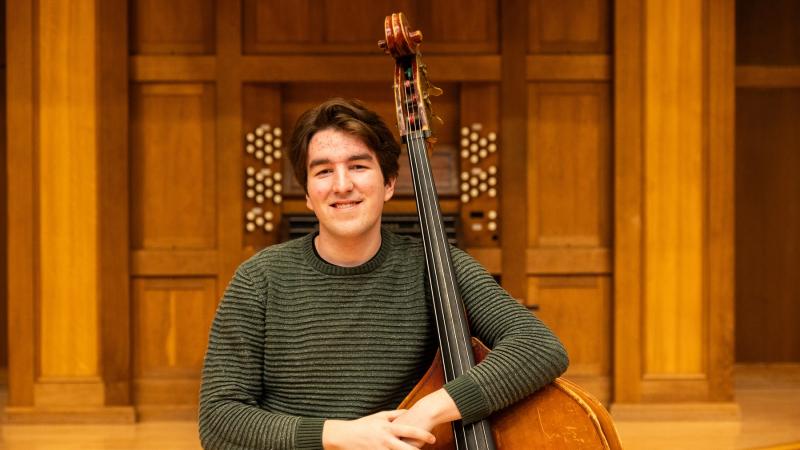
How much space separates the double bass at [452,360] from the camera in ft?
5.32

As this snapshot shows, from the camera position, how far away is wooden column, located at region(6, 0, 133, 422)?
14.9 feet

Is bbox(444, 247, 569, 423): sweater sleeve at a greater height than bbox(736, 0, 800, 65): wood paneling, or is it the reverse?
bbox(736, 0, 800, 65): wood paneling

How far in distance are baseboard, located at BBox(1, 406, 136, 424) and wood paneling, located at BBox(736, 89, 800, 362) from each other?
12.5 feet

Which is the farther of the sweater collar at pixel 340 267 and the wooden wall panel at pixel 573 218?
the wooden wall panel at pixel 573 218

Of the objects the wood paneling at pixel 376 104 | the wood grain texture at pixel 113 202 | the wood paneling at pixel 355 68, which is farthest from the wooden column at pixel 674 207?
the wood grain texture at pixel 113 202

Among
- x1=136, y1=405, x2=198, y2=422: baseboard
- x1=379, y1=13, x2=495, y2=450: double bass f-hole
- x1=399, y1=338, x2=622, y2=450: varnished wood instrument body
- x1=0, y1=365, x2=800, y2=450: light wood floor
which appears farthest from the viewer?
x1=136, y1=405, x2=198, y2=422: baseboard

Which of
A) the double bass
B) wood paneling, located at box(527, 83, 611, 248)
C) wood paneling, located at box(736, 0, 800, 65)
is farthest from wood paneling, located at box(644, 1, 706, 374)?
the double bass

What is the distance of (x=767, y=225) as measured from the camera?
594 cm

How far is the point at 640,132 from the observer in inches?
184

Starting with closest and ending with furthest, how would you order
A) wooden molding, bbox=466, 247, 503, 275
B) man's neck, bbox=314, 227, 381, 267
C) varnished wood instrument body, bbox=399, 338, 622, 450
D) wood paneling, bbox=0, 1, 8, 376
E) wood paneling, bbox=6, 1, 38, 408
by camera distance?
1. varnished wood instrument body, bbox=399, 338, 622, 450
2. man's neck, bbox=314, 227, 381, 267
3. wood paneling, bbox=6, 1, 38, 408
4. wooden molding, bbox=466, 247, 503, 275
5. wood paneling, bbox=0, 1, 8, 376

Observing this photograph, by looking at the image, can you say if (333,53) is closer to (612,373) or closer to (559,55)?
(559,55)

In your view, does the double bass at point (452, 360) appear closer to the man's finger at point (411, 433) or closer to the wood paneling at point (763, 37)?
the man's finger at point (411, 433)

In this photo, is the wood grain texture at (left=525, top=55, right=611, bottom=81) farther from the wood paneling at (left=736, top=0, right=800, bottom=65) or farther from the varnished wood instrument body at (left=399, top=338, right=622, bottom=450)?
the varnished wood instrument body at (left=399, top=338, right=622, bottom=450)

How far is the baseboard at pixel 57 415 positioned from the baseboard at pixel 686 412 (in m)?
2.50
